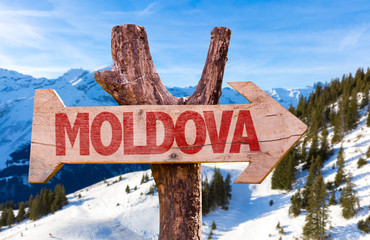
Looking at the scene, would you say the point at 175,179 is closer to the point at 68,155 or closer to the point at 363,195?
the point at 68,155

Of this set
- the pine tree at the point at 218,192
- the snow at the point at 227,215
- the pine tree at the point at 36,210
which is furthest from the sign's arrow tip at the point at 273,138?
the pine tree at the point at 36,210

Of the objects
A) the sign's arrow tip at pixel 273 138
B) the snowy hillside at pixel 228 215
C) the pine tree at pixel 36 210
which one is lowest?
the pine tree at pixel 36 210

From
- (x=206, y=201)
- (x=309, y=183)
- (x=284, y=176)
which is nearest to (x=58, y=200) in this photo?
(x=206, y=201)

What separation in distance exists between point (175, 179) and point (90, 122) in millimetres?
911

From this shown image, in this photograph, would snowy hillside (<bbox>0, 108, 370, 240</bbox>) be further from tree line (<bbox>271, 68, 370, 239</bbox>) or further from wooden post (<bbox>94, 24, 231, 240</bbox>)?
wooden post (<bbox>94, 24, 231, 240</bbox>)

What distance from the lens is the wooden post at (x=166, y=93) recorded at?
208 centimetres

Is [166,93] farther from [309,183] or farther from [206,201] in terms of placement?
[309,183]

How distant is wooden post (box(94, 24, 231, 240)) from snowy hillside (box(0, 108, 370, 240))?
28.4m

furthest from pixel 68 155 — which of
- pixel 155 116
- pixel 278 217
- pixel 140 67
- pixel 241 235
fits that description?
pixel 278 217

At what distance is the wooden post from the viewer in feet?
6.82

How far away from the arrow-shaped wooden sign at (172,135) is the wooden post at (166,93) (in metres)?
0.27

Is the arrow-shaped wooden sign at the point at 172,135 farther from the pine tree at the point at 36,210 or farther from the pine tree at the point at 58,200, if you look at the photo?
the pine tree at the point at 36,210

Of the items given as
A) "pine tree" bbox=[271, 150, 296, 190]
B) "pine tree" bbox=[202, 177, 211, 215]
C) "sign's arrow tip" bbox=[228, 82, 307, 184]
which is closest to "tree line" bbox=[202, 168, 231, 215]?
"pine tree" bbox=[202, 177, 211, 215]

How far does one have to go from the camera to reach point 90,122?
2.07 m
